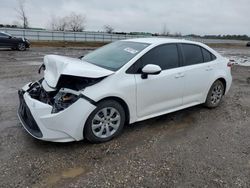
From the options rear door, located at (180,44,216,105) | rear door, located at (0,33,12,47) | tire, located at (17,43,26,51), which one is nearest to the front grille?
rear door, located at (180,44,216,105)

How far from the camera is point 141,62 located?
3.78 metres

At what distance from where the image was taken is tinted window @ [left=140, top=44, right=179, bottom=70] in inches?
153

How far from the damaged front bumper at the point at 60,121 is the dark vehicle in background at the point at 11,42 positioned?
15305mm

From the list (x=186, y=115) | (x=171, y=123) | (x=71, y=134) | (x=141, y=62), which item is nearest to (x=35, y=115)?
(x=71, y=134)

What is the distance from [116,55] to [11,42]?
1505cm

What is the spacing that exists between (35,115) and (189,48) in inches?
120

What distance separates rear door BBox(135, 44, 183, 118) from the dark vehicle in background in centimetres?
1534

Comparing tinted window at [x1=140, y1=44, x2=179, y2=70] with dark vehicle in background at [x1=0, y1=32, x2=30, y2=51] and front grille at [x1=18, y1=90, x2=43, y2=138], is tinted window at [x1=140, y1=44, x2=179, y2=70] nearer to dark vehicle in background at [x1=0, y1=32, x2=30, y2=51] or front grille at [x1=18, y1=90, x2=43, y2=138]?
front grille at [x1=18, y1=90, x2=43, y2=138]

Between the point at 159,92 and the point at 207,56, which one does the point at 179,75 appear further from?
the point at 207,56

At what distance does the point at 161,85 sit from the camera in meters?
3.91

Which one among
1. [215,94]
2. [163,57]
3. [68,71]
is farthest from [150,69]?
[215,94]

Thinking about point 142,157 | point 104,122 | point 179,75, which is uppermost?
point 179,75

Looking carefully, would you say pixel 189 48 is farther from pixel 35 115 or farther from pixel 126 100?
pixel 35 115

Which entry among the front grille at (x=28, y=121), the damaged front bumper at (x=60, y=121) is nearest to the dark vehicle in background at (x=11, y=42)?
the front grille at (x=28, y=121)
